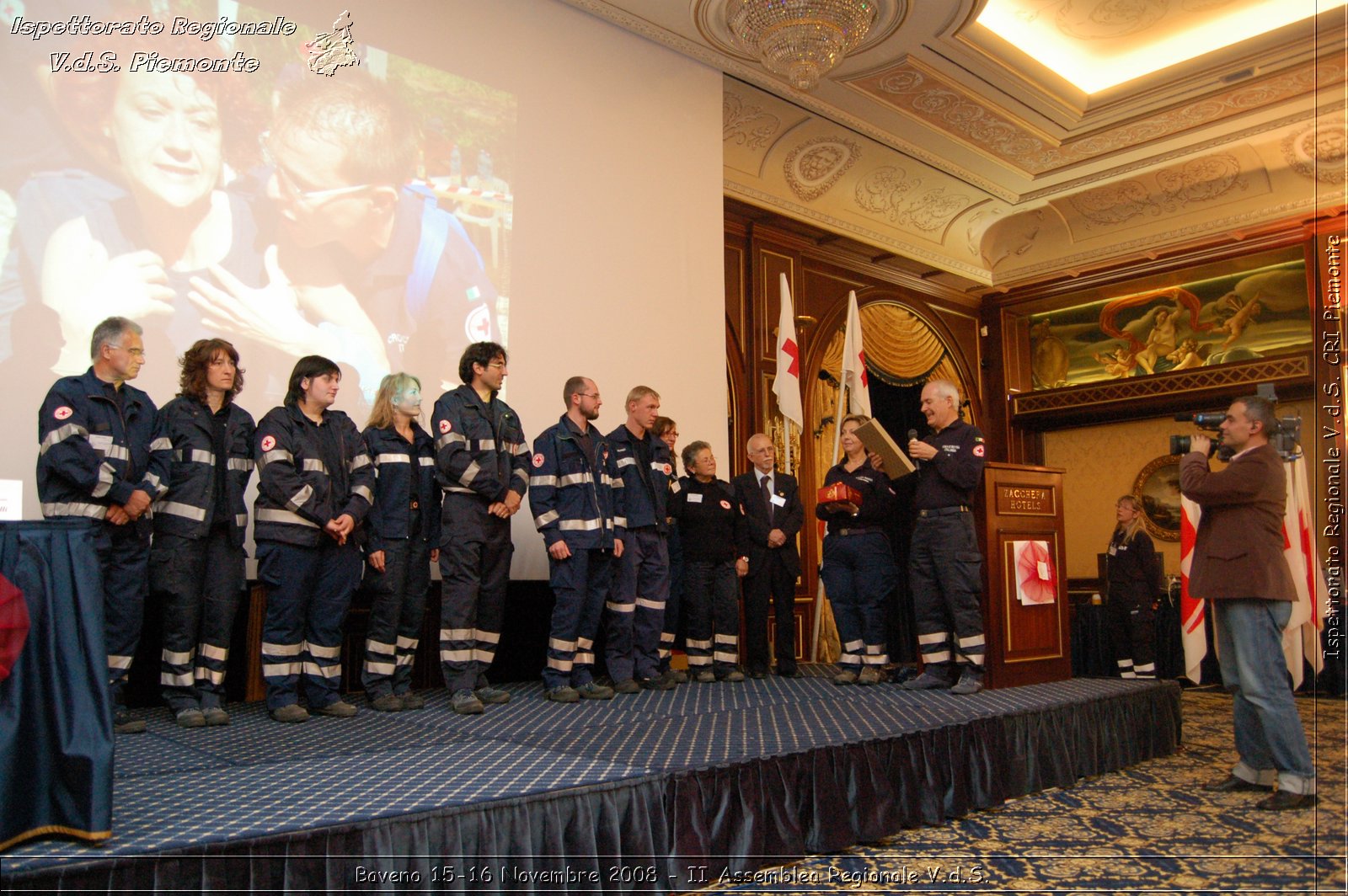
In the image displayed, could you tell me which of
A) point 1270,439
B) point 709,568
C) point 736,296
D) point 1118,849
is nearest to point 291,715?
point 709,568

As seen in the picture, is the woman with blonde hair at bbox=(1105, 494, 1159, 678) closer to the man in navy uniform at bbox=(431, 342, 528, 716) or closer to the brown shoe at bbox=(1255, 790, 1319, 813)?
the brown shoe at bbox=(1255, 790, 1319, 813)

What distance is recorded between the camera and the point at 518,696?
15.0 ft

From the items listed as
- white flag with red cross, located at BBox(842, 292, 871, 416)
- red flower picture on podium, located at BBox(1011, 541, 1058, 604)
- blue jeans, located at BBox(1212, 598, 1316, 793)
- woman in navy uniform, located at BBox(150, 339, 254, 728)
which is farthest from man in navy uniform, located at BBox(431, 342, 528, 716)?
white flag with red cross, located at BBox(842, 292, 871, 416)

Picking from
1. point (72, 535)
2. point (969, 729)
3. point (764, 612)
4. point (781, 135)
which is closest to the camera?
point (72, 535)

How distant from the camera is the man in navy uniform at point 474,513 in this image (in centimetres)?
411

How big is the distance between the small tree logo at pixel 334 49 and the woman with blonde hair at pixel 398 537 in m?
2.00

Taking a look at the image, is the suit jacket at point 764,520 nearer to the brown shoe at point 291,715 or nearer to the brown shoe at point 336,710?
the brown shoe at point 336,710

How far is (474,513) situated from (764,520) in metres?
2.01

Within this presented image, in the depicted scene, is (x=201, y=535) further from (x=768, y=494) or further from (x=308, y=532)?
(x=768, y=494)

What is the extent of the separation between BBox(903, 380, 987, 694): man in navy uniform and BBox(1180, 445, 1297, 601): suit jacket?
1124mm

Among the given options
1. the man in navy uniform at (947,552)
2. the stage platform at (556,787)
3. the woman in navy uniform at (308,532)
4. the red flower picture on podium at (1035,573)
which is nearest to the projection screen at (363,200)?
the woman in navy uniform at (308,532)

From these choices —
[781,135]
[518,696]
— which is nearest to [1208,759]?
[518,696]

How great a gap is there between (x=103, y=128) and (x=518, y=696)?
3.38 meters

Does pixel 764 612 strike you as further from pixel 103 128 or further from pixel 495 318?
pixel 103 128
